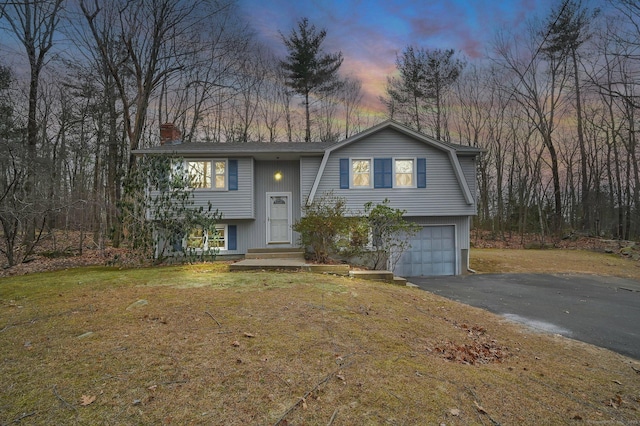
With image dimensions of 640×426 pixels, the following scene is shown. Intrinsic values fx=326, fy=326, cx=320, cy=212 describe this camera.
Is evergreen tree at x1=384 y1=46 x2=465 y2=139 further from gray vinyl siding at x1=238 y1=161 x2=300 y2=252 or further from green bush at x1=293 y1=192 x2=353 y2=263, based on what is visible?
green bush at x1=293 y1=192 x2=353 y2=263

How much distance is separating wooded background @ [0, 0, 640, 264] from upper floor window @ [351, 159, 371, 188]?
9.14 m

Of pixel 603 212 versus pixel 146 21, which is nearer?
pixel 146 21

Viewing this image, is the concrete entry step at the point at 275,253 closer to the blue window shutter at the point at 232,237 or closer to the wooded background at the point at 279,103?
the blue window shutter at the point at 232,237

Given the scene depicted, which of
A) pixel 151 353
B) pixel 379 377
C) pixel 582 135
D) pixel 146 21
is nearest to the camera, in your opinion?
pixel 379 377

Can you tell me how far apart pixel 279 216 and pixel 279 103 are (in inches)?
549

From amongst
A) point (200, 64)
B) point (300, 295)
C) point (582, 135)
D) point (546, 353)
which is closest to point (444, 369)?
point (546, 353)

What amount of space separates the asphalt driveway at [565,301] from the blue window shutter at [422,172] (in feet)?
12.8

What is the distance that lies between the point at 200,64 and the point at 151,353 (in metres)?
18.8

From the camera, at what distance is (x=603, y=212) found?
79.5ft

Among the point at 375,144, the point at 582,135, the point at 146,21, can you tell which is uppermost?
the point at 146,21

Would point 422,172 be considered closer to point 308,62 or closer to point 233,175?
point 233,175

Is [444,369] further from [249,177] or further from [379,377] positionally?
[249,177]

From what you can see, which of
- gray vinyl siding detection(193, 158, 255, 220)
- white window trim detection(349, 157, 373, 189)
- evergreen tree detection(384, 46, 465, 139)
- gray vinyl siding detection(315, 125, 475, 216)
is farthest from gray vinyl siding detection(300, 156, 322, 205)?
evergreen tree detection(384, 46, 465, 139)

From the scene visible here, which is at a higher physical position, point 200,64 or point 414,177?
point 200,64
